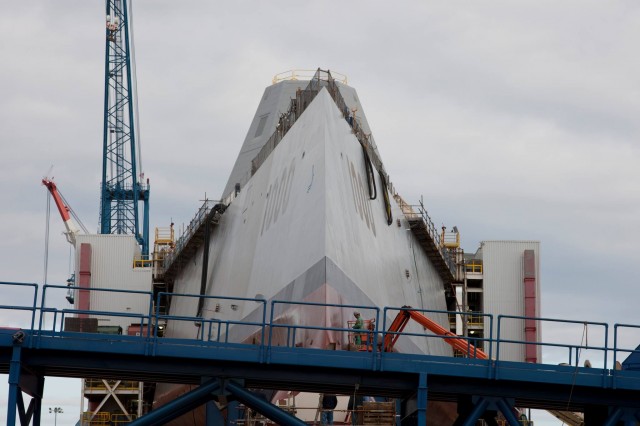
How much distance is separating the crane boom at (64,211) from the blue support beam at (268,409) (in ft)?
194

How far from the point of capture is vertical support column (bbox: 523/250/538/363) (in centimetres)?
5512

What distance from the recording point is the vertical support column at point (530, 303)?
5512 centimetres

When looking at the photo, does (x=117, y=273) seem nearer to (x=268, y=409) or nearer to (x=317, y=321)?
(x=317, y=321)

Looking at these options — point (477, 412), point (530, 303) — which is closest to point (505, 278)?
point (530, 303)

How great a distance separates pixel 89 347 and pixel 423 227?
94.9 ft

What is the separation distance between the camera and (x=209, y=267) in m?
49.9

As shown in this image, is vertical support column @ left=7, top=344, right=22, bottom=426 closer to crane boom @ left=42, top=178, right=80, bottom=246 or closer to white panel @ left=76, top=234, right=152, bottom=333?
white panel @ left=76, top=234, right=152, bottom=333

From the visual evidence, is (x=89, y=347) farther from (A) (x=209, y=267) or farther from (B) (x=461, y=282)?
(B) (x=461, y=282)

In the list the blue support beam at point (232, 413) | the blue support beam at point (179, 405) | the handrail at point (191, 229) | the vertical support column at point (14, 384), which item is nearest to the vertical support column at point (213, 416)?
the blue support beam at point (232, 413)

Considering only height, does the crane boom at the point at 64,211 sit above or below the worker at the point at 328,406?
above

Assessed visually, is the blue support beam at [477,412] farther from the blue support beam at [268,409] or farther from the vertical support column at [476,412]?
the blue support beam at [268,409]

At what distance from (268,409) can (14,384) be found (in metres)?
5.10

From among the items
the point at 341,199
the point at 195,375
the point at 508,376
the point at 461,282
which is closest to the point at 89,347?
the point at 195,375

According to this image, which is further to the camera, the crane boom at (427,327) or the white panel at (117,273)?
the white panel at (117,273)
